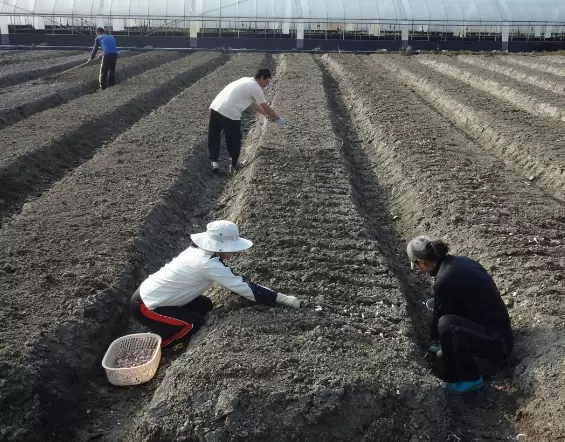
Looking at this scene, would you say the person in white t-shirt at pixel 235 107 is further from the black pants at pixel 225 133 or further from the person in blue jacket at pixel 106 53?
the person in blue jacket at pixel 106 53

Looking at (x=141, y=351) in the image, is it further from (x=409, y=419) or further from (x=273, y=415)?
(x=409, y=419)

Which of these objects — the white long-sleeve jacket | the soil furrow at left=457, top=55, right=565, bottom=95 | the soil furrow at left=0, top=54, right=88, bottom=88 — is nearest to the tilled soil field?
the white long-sleeve jacket

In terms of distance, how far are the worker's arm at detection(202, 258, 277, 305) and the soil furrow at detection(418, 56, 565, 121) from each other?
1025cm

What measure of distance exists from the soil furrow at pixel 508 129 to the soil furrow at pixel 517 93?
75cm

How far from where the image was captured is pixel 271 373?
170 inches

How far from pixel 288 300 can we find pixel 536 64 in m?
22.9

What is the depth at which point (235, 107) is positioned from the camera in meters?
9.63

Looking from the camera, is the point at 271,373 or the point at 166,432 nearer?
the point at 166,432

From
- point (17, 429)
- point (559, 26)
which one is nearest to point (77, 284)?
point (17, 429)

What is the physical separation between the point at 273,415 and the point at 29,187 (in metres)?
6.47

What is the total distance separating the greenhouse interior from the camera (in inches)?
1433

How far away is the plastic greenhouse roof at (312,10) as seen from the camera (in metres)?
36.6

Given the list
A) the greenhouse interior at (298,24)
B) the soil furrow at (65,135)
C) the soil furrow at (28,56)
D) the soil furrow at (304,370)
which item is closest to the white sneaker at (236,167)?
the soil furrow at (65,135)

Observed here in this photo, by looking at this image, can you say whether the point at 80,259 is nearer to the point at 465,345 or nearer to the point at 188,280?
the point at 188,280
